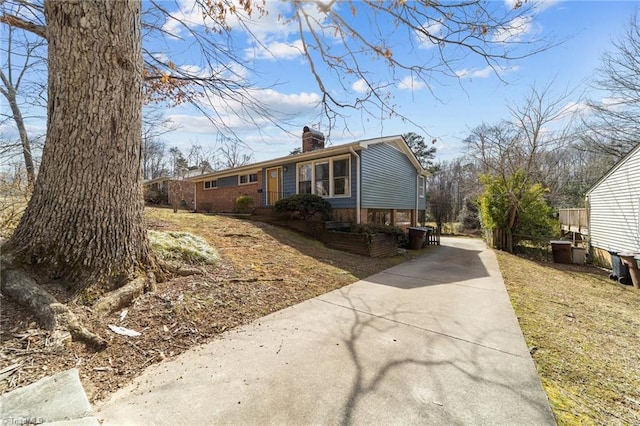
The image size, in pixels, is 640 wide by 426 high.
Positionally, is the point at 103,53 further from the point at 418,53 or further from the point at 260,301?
the point at 418,53

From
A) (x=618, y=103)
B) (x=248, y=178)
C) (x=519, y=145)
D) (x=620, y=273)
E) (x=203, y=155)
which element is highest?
(x=203, y=155)

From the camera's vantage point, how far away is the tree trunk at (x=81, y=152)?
3.11 m

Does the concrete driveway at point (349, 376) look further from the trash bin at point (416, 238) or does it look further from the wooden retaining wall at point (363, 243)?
the trash bin at point (416, 238)

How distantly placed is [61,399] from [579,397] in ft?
12.7

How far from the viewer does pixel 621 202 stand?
9.35 metres

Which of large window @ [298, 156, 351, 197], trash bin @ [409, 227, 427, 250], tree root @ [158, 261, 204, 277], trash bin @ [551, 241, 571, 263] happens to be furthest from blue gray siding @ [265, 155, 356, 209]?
trash bin @ [551, 241, 571, 263]

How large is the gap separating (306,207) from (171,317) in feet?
25.3

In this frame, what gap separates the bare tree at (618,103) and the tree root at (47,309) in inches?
785

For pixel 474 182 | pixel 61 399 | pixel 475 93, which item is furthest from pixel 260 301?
pixel 474 182

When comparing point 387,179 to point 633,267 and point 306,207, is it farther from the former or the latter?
point 633,267

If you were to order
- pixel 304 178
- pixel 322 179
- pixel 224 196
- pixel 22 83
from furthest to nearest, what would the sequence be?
pixel 224 196 < pixel 304 178 < pixel 322 179 < pixel 22 83

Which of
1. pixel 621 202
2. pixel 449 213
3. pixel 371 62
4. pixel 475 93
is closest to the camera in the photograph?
pixel 475 93

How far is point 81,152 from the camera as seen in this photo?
320 centimetres

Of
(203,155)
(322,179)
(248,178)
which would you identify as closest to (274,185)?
(248,178)
